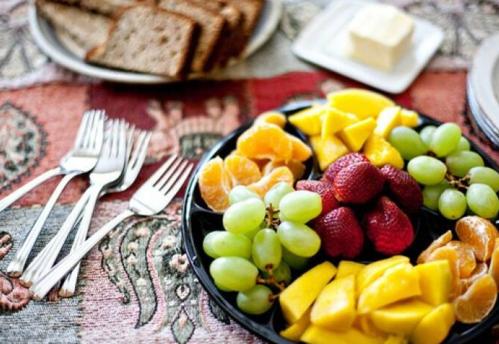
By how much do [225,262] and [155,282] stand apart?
212 millimetres

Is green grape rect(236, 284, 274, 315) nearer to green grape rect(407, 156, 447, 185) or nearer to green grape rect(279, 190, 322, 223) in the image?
green grape rect(279, 190, 322, 223)

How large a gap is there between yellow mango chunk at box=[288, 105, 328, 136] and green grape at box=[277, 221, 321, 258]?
0.98 feet

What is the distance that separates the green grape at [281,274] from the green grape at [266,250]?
0.02 metres

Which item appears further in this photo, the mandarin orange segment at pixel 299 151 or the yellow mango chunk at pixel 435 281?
the mandarin orange segment at pixel 299 151

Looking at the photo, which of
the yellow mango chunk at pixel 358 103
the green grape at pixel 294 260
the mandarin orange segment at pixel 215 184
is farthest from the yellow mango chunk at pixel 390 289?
the yellow mango chunk at pixel 358 103

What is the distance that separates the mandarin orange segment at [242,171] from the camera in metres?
1.05

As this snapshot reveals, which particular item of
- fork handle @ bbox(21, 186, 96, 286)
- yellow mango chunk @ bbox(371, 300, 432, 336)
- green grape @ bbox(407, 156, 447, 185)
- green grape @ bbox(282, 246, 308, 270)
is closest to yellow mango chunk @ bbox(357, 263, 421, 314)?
yellow mango chunk @ bbox(371, 300, 432, 336)

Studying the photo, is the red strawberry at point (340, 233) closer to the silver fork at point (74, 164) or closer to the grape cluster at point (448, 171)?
the grape cluster at point (448, 171)

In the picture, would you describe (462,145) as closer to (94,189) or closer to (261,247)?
(261,247)

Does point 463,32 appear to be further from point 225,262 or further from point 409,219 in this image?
point 225,262

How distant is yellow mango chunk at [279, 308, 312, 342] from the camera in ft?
2.79

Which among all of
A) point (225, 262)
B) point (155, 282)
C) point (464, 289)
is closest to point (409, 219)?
point (464, 289)

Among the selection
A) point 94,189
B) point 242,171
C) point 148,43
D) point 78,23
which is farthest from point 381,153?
point 78,23

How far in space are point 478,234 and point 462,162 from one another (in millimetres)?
175
